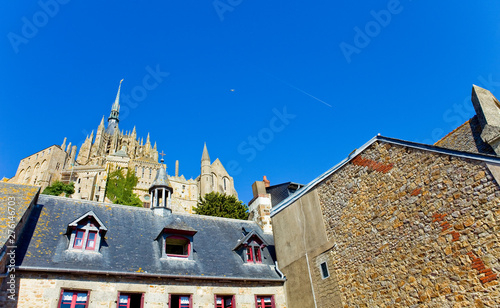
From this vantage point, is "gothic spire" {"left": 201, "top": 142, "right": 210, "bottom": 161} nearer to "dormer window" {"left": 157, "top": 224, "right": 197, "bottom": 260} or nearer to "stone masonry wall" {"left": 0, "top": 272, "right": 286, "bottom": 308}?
"dormer window" {"left": 157, "top": 224, "right": 197, "bottom": 260}

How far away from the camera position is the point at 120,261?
12.9 meters

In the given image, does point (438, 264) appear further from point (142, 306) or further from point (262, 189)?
point (262, 189)

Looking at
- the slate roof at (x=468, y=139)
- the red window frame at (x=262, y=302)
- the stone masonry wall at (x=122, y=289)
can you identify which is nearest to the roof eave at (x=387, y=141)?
the stone masonry wall at (x=122, y=289)

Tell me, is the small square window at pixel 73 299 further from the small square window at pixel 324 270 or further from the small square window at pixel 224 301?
the small square window at pixel 324 270

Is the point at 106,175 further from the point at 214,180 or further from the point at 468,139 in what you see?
the point at 468,139

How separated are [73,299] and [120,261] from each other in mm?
1995

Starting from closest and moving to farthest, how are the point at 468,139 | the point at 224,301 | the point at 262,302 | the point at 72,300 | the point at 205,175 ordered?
the point at 72,300 → the point at 224,301 → the point at 262,302 → the point at 468,139 → the point at 205,175

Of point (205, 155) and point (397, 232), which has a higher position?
point (205, 155)

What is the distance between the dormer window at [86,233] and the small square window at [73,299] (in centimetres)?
180

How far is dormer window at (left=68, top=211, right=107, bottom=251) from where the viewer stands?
1289 cm

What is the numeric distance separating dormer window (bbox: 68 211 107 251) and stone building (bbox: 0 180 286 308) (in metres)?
0.04

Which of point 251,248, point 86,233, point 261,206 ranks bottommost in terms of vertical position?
point 251,248

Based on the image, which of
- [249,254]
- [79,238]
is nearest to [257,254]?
[249,254]

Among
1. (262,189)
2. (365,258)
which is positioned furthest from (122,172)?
(365,258)
